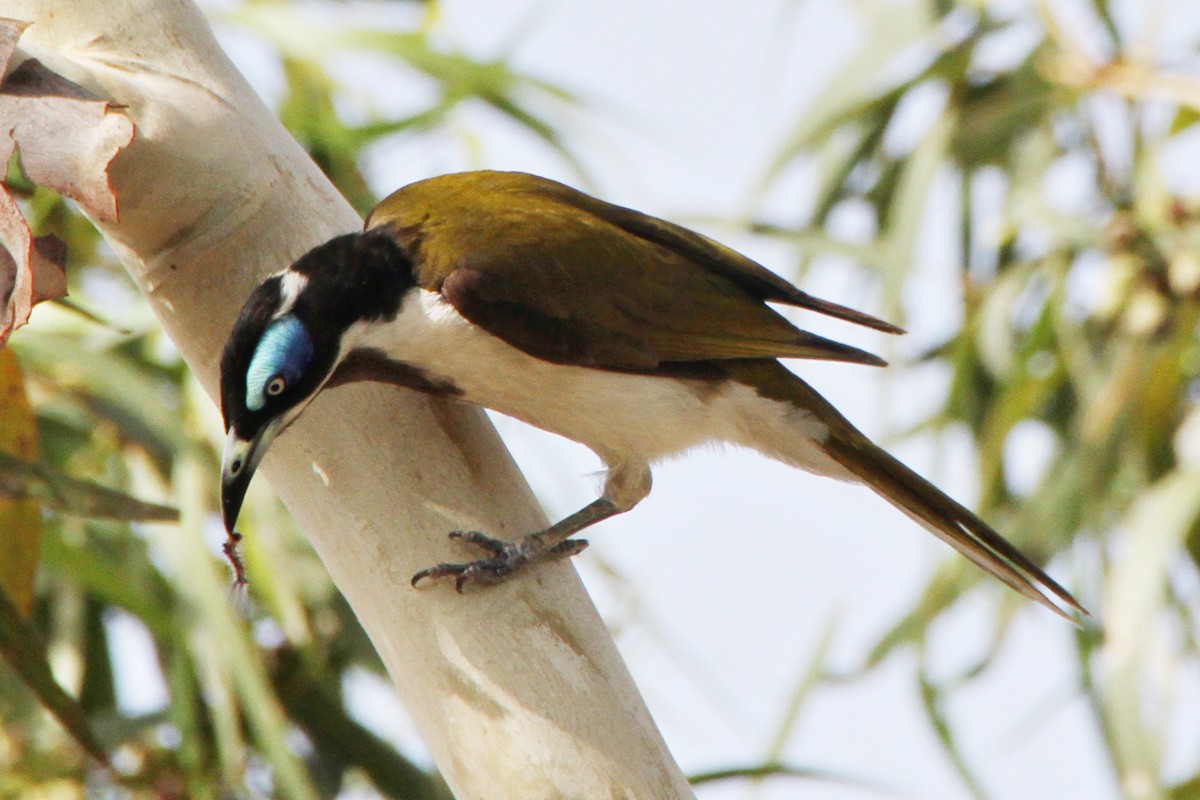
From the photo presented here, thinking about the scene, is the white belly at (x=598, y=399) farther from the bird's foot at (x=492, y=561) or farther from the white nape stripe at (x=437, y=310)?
the bird's foot at (x=492, y=561)

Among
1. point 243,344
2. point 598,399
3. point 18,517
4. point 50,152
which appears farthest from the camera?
point 598,399

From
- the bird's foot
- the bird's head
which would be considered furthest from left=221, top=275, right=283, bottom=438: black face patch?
the bird's foot

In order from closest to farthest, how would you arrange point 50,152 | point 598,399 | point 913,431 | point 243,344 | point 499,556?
point 50,152 → point 499,556 → point 243,344 → point 598,399 → point 913,431

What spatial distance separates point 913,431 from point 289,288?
1949mm

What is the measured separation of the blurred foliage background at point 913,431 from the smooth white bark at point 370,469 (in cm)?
63

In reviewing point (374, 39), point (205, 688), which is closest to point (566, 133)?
point (374, 39)

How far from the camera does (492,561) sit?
134cm

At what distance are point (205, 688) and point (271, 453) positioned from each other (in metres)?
1.12

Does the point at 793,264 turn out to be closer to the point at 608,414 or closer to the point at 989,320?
the point at 989,320

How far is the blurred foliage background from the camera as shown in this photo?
2.31m

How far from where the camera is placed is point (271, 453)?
4.82ft

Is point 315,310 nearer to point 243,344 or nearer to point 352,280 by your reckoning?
point 352,280

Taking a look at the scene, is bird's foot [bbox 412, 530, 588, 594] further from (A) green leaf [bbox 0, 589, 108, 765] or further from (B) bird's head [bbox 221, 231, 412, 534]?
(A) green leaf [bbox 0, 589, 108, 765]

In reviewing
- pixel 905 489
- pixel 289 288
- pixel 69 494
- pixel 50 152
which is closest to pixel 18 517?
pixel 69 494
